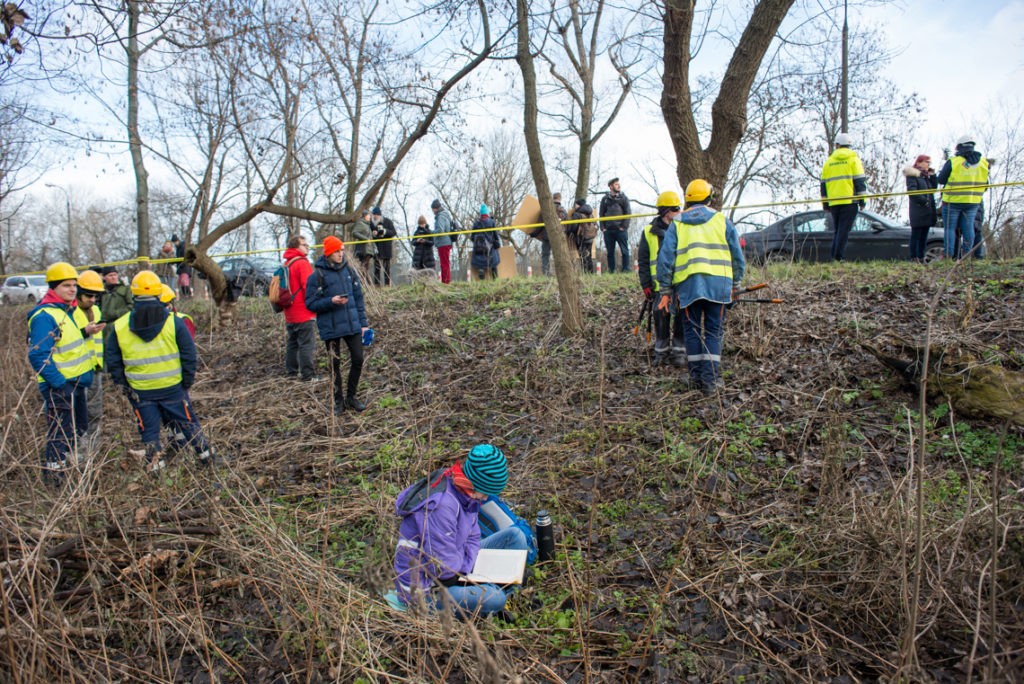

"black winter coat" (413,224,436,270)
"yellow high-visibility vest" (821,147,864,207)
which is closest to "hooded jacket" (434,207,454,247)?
"black winter coat" (413,224,436,270)

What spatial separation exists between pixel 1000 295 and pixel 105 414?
30.1 ft

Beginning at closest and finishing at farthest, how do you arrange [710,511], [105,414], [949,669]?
[949,669] → [710,511] → [105,414]

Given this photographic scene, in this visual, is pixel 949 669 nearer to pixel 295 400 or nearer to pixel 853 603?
pixel 853 603

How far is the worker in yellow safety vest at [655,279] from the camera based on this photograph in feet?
20.5

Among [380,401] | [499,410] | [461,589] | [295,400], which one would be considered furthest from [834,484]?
[295,400]

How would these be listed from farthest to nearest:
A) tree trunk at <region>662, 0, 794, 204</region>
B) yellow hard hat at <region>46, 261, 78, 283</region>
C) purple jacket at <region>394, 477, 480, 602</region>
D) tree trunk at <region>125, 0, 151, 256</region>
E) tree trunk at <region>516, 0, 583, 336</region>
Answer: tree trunk at <region>125, 0, 151, 256</region>
tree trunk at <region>662, 0, 794, 204</region>
tree trunk at <region>516, 0, 583, 336</region>
yellow hard hat at <region>46, 261, 78, 283</region>
purple jacket at <region>394, 477, 480, 602</region>

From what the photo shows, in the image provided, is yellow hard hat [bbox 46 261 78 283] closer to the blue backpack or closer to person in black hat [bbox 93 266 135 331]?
person in black hat [bbox 93 266 135 331]

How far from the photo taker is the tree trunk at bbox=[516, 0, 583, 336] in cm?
705

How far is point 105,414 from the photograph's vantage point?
6.79m

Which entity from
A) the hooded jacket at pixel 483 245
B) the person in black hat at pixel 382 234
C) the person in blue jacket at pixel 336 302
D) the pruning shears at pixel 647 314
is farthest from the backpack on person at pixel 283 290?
the hooded jacket at pixel 483 245

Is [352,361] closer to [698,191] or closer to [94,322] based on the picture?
[94,322]

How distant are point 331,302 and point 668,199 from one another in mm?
3461

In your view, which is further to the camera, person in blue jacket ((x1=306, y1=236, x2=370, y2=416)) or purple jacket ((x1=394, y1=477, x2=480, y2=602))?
person in blue jacket ((x1=306, y1=236, x2=370, y2=416))

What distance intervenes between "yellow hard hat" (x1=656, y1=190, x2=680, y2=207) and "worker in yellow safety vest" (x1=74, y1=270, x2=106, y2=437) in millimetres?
5195
